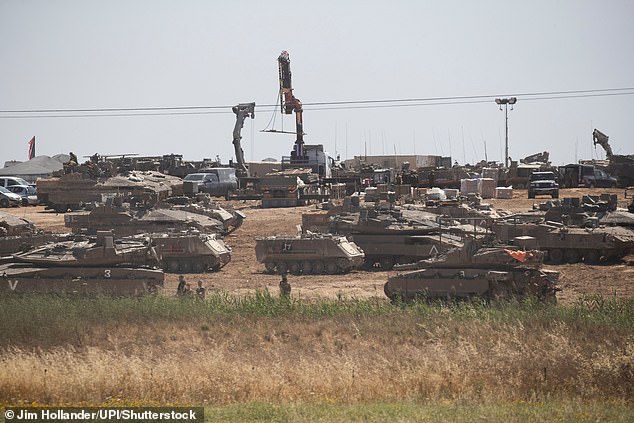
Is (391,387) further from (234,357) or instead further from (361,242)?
(361,242)

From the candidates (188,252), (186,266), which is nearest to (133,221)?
(186,266)

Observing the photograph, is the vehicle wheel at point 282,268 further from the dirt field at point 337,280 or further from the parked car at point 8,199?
the parked car at point 8,199

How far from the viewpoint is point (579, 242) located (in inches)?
1332

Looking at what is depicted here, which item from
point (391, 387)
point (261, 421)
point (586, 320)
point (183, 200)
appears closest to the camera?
point (261, 421)

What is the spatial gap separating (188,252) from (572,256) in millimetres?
14197

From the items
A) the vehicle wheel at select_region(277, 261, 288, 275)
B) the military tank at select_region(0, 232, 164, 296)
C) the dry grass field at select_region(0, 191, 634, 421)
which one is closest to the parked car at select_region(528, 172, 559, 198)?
the vehicle wheel at select_region(277, 261, 288, 275)

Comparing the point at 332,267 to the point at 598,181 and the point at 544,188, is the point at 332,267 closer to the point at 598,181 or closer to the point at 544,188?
the point at 544,188

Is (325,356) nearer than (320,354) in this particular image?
Yes

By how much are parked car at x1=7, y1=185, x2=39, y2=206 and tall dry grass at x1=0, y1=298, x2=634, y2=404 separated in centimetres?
3705

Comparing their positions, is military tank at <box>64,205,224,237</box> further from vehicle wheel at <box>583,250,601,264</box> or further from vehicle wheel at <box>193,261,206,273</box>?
vehicle wheel at <box>583,250,601,264</box>

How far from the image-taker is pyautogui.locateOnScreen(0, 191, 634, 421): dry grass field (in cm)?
1536

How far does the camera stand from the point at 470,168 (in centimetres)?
7294

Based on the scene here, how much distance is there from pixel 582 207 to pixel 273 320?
2027 centimetres

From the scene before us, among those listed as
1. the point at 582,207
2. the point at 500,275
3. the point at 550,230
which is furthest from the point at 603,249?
the point at 500,275
